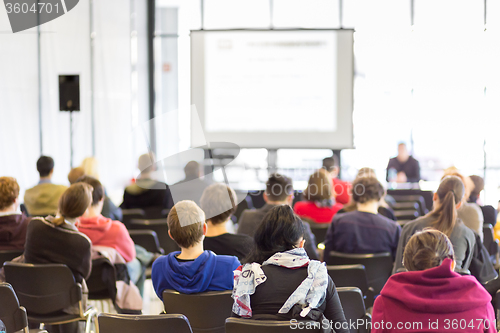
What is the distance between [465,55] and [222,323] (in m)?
9.13

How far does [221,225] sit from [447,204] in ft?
4.72

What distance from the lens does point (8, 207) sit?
338 centimetres

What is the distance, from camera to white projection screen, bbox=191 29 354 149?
8.16 m

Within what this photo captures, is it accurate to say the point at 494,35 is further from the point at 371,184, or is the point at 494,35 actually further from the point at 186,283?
the point at 186,283

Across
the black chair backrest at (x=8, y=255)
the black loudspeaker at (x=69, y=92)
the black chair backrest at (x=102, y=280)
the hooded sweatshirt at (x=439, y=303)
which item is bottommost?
the black chair backrest at (x=102, y=280)

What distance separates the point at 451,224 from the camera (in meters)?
3.06

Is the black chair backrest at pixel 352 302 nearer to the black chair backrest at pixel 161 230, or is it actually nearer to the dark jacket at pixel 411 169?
the black chair backrest at pixel 161 230

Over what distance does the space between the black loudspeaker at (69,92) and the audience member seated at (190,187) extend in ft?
11.1

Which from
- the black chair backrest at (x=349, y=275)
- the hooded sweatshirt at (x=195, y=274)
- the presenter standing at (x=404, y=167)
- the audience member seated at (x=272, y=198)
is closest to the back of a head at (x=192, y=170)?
the audience member seated at (x=272, y=198)

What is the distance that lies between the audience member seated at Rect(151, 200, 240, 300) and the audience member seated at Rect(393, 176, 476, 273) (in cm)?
122

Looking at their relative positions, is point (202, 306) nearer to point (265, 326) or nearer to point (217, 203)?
point (265, 326)

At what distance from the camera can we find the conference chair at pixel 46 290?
9.26 ft

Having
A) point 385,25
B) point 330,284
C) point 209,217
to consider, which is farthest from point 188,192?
point 385,25

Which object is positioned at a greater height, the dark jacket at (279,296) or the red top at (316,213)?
the dark jacket at (279,296)
